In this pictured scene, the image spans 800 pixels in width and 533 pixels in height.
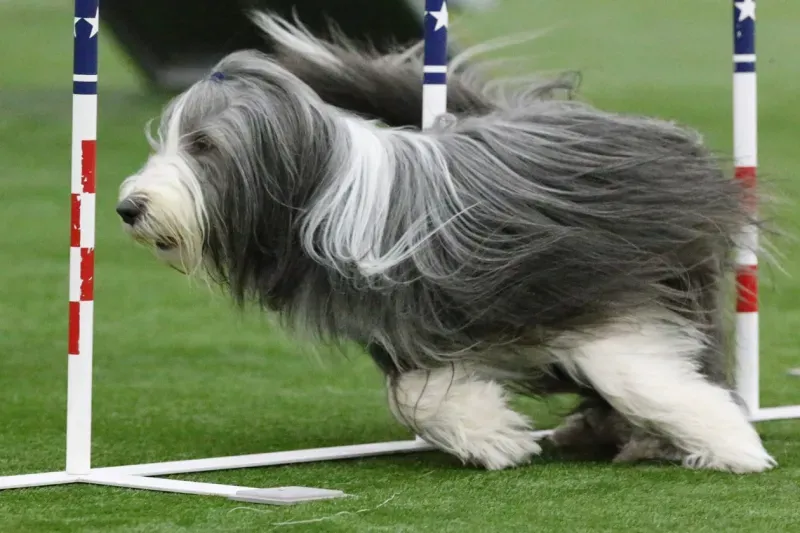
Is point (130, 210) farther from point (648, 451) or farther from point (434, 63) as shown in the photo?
point (648, 451)

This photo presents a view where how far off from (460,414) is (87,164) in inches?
38.7

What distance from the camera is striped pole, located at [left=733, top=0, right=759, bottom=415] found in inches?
154

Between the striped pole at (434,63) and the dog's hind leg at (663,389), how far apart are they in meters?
0.71

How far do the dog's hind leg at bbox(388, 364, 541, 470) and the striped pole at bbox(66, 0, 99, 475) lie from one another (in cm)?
Answer: 69

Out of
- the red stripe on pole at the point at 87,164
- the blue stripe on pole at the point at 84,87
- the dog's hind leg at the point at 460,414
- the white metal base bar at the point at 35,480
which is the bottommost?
the white metal base bar at the point at 35,480

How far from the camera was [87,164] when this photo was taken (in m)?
3.31

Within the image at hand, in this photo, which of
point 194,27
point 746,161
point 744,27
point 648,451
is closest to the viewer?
point 648,451

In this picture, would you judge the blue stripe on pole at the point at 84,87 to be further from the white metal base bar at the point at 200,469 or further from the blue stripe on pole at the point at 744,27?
the blue stripe on pole at the point at 744,27

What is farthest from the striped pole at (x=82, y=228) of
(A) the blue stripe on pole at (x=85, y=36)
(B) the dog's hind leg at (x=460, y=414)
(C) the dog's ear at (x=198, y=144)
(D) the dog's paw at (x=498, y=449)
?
(D) the dog's paw at (x=498, y=449)

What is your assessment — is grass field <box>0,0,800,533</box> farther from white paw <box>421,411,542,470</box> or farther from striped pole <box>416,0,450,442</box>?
striped pole <box>416,0,450,442</box>

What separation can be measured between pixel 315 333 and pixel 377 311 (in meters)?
0.16

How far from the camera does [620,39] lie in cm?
1441

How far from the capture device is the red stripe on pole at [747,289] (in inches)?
154

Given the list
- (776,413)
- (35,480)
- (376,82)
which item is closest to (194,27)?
(376,82)
